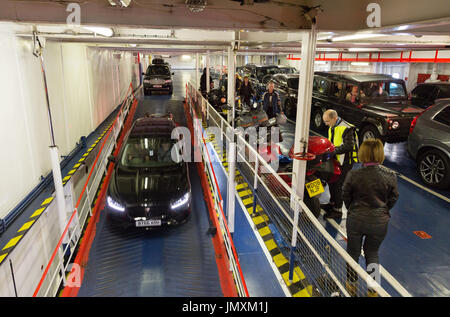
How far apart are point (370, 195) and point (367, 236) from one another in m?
0.50

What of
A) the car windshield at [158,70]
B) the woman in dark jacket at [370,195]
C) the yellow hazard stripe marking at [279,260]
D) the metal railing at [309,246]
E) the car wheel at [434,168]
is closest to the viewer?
the metal railing at [309,246]

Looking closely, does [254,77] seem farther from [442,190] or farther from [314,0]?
[314,0]

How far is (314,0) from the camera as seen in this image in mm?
4449

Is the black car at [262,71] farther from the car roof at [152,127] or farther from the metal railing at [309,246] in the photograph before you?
the metal railing at [309,246]

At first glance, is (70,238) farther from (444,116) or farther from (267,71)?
(267,71)

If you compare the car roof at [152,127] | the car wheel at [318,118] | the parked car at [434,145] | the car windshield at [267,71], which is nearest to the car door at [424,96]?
the car wheel at [318,118]

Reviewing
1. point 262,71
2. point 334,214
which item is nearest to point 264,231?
point 334,214

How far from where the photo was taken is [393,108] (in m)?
9.42

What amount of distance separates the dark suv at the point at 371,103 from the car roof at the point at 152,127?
19.2 ft

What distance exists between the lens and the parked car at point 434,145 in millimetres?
6888

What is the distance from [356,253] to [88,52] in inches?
439

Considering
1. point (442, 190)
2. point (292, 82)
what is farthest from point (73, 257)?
point (292, 82)
